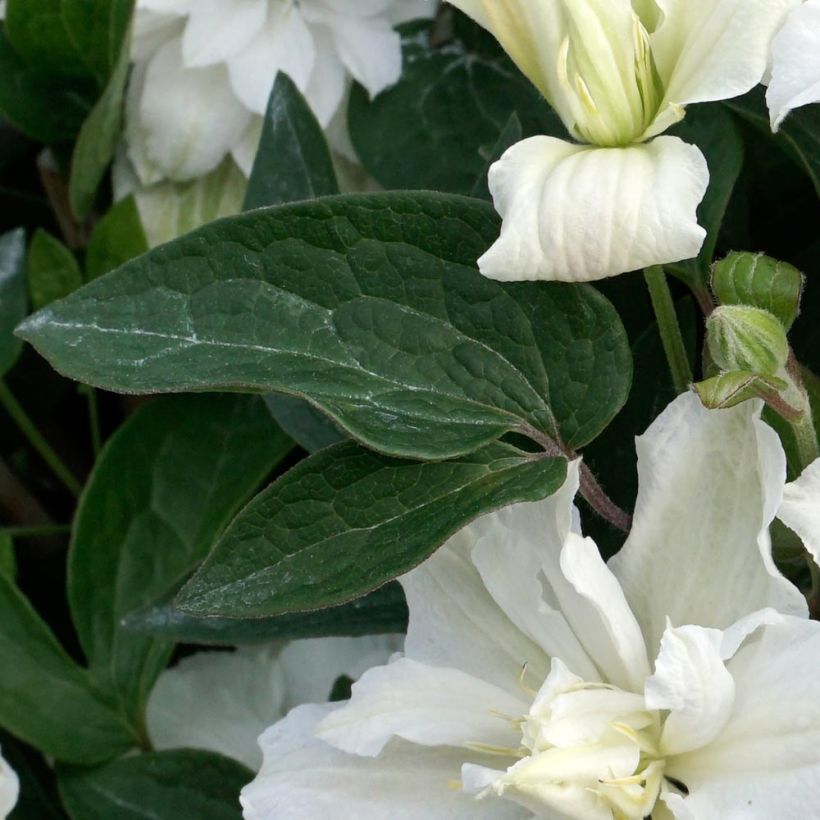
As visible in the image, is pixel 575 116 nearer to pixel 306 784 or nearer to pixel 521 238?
pixel 521 238

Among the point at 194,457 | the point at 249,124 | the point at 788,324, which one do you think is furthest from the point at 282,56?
the point at 788,324

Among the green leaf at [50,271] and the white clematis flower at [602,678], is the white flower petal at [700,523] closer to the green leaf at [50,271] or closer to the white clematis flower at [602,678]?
the white clematis flower at [602,678]

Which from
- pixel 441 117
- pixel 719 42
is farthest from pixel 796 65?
pixel 441 117

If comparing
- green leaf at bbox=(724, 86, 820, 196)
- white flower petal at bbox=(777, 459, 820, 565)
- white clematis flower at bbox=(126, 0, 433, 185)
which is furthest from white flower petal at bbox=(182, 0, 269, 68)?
white flower petal at bbox=(777, 459, 820, 565)

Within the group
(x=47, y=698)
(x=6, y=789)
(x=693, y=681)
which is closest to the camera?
(x=693, y=681)

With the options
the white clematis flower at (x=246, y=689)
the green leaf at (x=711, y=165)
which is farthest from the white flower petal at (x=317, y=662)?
the green leaf at (x=711, y=165)

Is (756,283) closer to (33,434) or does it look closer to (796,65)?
(796,65)
